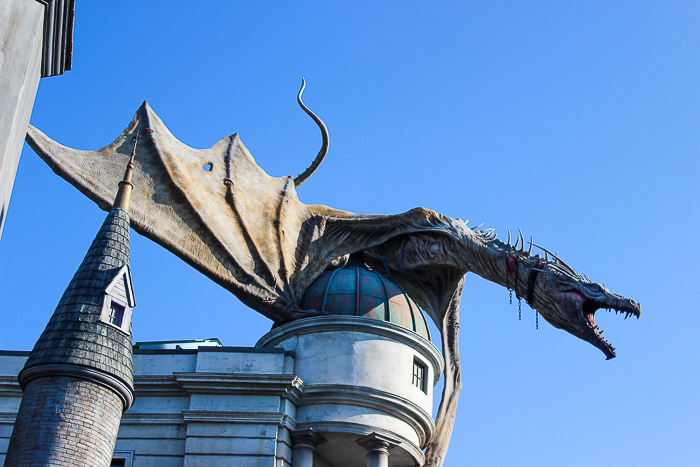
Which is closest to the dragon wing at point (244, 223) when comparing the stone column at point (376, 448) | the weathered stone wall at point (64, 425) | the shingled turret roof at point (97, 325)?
the shingled turret roof at point (97, 325)

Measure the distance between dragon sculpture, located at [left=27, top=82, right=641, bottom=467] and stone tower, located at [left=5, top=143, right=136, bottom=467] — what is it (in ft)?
18.3

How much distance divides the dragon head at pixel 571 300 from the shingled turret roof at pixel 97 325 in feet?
42.2

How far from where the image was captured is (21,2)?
1543 centimetres

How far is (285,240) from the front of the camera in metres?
31.0

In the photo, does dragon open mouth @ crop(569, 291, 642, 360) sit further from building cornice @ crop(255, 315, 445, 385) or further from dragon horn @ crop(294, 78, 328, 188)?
dragon horn @ crop(294, 78, 328, 188)

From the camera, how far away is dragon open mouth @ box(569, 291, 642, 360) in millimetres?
26422

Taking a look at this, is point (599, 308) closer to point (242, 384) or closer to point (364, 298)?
point (364, 298)

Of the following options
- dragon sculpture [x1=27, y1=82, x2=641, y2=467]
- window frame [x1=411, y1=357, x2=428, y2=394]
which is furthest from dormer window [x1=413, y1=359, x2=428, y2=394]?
dragon sculpture [x1=27, y1=82, x2=641, y2=467]

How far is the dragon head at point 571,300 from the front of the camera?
1052 inches

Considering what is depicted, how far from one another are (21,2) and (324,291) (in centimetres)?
1610

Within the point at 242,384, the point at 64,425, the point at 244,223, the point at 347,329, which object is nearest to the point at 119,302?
the point at 64,425

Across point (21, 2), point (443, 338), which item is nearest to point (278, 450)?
point (443, 338)

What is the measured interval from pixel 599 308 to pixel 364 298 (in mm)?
7464

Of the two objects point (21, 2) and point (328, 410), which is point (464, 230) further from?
point (21, 2)
